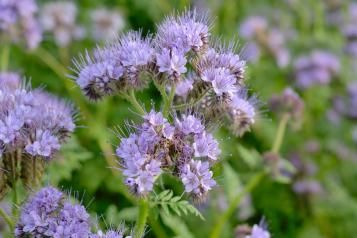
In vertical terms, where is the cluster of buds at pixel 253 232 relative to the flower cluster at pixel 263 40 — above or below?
below

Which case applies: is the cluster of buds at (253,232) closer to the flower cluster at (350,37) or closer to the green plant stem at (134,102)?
the green plant stem at (134,102)

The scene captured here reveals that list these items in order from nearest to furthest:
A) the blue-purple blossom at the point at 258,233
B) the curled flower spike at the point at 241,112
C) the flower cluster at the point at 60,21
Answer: the blue-purple blossom at the point at 258,233 → the curled flower spike at the point at 241,112 → the flower cluster at the point at 60,21

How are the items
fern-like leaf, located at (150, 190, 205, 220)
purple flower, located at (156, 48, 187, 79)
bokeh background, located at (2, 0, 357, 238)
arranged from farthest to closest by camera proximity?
bokeh background, located at (2, 0, 357, 238), fern-like leaf, located at (150, 190, 205, 220), purple flower, located at (156, 48, 187, 79)

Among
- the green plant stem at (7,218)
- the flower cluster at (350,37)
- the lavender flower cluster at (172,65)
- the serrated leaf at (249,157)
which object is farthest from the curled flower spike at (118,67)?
the flower cluster at (350,37)

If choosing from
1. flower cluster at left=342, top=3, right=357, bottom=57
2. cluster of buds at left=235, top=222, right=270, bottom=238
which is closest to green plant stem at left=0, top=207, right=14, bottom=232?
cluster of buds at left=235, top=222, right=270, bottom=238

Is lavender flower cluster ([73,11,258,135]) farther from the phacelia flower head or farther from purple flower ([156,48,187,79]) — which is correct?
the phacelia flower head

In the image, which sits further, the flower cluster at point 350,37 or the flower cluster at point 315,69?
the flower cluster at point 350,37

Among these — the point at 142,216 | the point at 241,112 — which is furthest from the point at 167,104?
the point at 241,112

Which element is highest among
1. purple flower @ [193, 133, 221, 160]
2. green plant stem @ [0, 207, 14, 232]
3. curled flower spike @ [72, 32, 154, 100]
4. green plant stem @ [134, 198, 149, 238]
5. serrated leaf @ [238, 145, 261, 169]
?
serrated leaf @ [238, 145, 261, 169]
